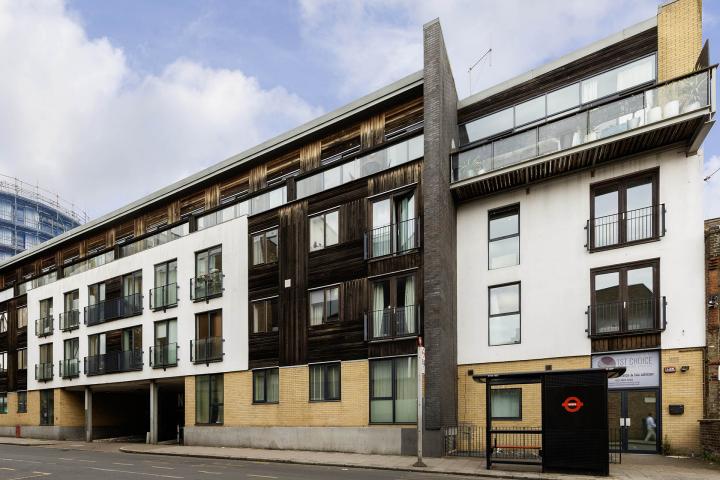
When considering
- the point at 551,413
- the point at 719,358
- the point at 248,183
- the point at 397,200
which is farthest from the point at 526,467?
the point at 248,183

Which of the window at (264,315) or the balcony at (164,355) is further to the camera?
the balcony at (164,355)

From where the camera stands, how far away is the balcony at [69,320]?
39.9 m

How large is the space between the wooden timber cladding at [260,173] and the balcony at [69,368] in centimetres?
664

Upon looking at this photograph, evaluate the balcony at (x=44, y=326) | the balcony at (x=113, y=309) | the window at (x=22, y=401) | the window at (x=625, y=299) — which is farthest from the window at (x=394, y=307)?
the window at (x=22, y=401)

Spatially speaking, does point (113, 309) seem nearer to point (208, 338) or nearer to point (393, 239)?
point (208, 338)

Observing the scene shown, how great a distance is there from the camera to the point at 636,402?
19.4 metres

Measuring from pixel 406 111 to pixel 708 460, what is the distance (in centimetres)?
1492

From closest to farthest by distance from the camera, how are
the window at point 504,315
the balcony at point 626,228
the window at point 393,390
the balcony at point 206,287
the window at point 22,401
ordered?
1. the balcony at point 626,228
2. the window at point 504,315
3. the window at point 393,390
4. the balcony at point 206,287
5. the window at point 22,401

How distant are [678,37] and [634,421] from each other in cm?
1127

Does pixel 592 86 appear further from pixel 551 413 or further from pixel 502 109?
pixel 551 413

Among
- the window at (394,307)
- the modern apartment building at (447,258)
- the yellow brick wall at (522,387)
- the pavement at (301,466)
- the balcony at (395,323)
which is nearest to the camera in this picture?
the pavement at (301,466)

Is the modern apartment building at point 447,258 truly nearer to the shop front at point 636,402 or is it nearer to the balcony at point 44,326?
the shop front at point 636,402

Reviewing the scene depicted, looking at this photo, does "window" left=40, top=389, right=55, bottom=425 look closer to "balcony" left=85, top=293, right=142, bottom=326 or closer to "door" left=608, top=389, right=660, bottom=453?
"balcony" left=85, top=293, right=142, bottom=326

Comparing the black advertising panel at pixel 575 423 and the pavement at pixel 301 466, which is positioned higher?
the black advertising panel at pixel 575 423
